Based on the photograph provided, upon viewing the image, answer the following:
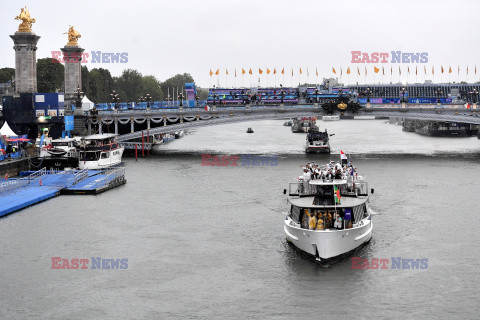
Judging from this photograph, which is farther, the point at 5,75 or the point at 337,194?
the point at 5,75

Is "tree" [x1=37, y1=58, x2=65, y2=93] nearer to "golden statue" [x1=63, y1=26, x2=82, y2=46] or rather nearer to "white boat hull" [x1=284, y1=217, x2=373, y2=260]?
"golden statue" [x1=63, y1=26, x2=82, y2=46]

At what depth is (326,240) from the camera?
130 feet

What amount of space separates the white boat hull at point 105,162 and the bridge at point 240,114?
1504 centimetres

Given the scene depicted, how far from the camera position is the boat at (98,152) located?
79.7 metres

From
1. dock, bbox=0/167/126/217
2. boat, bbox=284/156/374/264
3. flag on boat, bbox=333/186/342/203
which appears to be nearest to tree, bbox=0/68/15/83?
dock, bbox=0/167/126/217

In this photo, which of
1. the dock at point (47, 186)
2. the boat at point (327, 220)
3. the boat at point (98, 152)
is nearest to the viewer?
the boat at point (327, 220)

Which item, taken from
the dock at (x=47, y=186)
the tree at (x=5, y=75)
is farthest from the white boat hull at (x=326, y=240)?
the tree at (x=5, y=75)

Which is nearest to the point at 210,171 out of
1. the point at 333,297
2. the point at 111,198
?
the point at 111,198

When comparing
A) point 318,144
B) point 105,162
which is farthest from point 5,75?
point 318,144

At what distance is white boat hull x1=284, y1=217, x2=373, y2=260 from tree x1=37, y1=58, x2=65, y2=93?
11874 cm

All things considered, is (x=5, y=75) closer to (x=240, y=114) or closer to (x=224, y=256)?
(x=240, y=114)

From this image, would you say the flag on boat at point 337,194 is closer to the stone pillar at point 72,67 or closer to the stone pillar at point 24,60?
the stone pillar at point 24,60

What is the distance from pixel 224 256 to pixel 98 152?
4266 cm

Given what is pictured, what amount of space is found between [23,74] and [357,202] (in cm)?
7130
